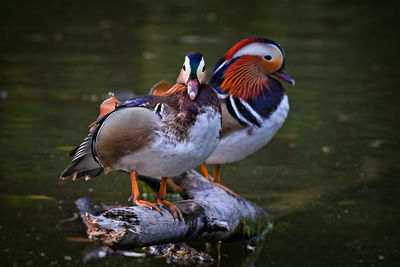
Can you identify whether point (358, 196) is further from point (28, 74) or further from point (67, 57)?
point (67, 57)

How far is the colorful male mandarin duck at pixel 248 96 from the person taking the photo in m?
3.79

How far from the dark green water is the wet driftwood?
0.16m

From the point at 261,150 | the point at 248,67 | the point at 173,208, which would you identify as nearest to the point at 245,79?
the point at 248,67

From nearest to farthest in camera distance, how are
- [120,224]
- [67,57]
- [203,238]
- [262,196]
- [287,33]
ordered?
[120,224] → [203,238] → [262,196] → [67,57] → [287,33]

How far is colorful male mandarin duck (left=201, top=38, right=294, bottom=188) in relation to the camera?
379cm

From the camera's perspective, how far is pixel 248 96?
3.88 m

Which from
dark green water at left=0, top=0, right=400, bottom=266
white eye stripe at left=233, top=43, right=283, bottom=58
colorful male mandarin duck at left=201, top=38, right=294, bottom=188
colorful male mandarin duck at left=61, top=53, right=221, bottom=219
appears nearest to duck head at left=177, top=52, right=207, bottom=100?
colorful male mandarin duck at left=61, top=53, right=221, bottom=219

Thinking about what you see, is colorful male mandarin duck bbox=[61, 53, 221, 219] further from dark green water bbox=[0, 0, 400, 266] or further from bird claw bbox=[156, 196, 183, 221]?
dark green water bbox=[0, 0, 400, 266]

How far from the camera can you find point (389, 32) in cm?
1091

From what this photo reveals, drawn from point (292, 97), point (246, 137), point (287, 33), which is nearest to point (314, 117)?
point (292, 97)

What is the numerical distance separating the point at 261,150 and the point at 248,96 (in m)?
1.83

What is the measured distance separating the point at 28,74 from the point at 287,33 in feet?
15.2

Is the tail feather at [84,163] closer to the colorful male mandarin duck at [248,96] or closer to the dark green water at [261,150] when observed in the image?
the dark green water at [261,150]

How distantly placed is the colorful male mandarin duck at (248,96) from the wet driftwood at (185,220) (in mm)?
262
